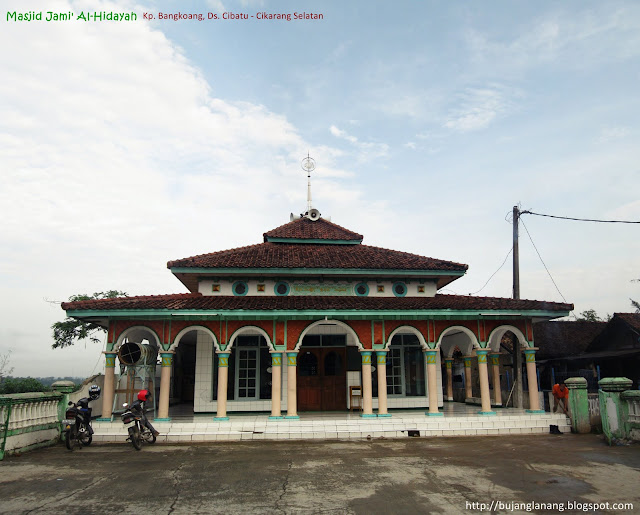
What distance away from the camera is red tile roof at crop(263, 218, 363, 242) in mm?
18766

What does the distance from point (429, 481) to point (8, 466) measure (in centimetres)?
774

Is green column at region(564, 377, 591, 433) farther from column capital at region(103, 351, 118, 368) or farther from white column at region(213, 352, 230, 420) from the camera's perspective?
column capital at region(103, 351, 118, 368)

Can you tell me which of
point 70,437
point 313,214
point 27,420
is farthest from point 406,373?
point 27,420

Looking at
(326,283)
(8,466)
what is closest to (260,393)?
(326,283)

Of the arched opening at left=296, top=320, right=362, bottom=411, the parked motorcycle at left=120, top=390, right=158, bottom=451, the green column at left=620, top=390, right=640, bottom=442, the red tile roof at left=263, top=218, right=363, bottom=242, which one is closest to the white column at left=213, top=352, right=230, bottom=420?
the parked motorcycle at left=120, top=390, right=158, bottom=451

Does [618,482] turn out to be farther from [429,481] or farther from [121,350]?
[121,350]

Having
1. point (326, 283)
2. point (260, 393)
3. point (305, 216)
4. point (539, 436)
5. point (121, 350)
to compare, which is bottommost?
point (539, 436)

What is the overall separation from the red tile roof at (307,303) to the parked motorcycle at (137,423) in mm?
2812

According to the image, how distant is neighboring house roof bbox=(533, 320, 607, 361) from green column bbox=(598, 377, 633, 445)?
14.0 metres

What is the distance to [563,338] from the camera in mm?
25875

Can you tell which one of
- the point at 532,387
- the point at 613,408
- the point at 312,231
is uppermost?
the point at 312,231

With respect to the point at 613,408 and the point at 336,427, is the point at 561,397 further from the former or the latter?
the point at 336,427

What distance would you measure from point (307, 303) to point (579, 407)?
8087 mm

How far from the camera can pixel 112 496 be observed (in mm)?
6809
